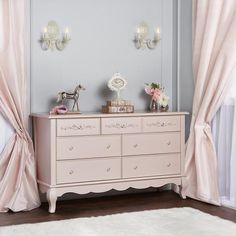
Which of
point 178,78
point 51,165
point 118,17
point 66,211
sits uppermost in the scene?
point 118,17

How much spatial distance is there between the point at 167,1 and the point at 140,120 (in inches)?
54.8

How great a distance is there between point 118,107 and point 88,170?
0.65 metres

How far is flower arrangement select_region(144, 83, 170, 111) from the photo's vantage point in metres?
4.81

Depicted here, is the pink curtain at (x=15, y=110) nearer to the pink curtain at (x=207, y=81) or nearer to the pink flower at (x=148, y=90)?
the pink flower at (x=148, y=90)

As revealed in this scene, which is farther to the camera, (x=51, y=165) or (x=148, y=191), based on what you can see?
(x=148, y=191)

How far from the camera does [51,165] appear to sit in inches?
164

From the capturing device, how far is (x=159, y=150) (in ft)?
15.2

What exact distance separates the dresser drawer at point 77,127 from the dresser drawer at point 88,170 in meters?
0.24

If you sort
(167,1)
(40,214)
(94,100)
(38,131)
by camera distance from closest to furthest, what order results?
(40,214) → (38,131) → (94,100) → (167,1)

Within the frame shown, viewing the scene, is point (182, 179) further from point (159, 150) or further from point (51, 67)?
point (51, 67)

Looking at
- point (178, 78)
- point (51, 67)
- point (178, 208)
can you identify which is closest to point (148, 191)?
point (178, 208)

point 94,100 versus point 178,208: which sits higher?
point 94,100

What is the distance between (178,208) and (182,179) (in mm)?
509

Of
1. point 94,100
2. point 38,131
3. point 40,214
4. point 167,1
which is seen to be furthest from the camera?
point 167,1
